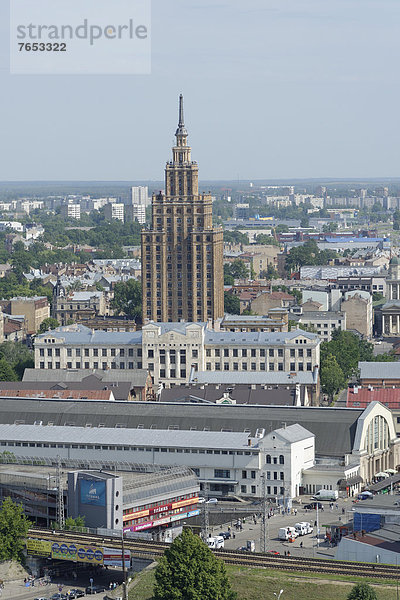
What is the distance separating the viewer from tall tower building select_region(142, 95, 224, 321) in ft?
489

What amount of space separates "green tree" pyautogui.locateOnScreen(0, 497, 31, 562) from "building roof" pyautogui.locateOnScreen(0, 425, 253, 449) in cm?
1789

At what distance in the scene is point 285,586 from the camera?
71.1 metres

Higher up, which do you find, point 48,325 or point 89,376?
point 89,376

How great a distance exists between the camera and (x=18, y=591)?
76.8 m

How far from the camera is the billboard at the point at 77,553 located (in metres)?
76.4

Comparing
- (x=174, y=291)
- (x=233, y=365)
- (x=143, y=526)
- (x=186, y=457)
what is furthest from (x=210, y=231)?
(x=143, y=526)

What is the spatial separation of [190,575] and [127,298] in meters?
119

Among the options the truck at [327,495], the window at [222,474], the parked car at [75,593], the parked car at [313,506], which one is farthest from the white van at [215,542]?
the window at [222,474]

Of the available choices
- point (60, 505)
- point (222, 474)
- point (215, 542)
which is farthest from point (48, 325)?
point (215, 542)

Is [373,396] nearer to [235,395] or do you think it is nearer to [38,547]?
[235,395]

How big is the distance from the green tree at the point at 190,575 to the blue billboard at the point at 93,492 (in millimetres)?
13363

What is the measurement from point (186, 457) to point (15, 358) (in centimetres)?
5436

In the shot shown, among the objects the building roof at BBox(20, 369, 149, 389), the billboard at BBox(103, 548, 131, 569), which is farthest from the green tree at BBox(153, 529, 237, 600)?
the building roof at BBox(20, 369, 149, 389)

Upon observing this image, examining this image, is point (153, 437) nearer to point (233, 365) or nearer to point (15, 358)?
point (233, 365)
